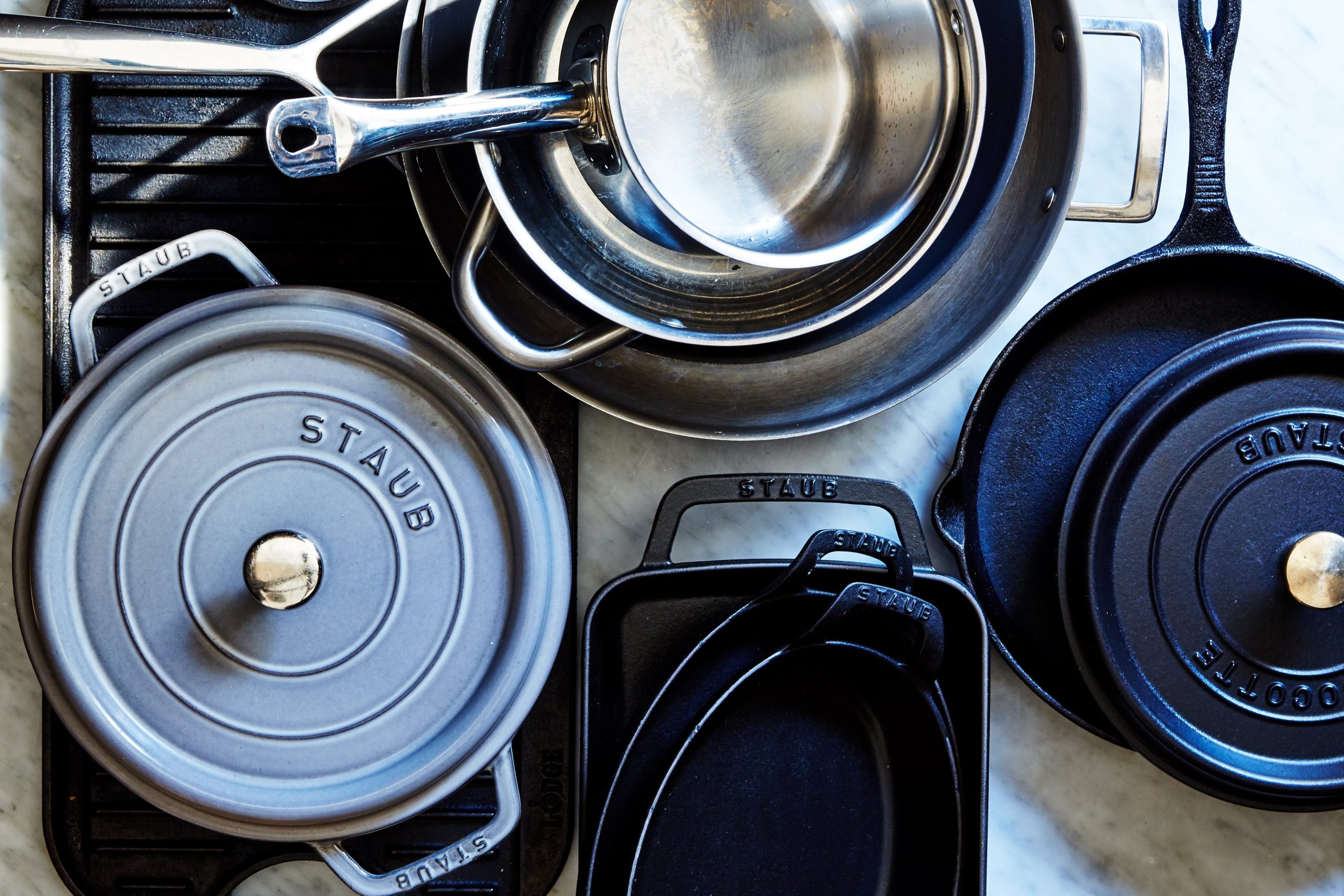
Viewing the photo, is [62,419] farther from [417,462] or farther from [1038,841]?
[1038,841]

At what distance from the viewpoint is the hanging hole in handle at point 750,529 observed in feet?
2.22

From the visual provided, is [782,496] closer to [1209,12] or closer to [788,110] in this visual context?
[788,110]

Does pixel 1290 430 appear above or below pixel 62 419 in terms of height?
below

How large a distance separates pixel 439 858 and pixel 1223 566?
485mm

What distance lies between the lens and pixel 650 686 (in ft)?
2.05

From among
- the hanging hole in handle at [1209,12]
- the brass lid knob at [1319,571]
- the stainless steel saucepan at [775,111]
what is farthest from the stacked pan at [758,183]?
the brass lid knob at [1319,571]

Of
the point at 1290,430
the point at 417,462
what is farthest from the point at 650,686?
the point at 1290,430

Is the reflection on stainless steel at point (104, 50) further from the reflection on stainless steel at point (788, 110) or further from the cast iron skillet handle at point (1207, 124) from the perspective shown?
the cast iron skillet handle at point (1207, 124)

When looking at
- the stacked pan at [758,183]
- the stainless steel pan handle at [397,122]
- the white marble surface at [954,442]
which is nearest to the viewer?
the stainless steel pan handle at [397,122]

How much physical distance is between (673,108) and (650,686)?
0.36 meters

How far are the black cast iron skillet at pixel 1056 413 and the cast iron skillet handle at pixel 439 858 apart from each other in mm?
320

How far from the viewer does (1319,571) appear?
0.57 meters

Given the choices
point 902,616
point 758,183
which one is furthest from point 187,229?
point 902,616

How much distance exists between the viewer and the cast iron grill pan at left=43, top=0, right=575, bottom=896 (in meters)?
0.62
